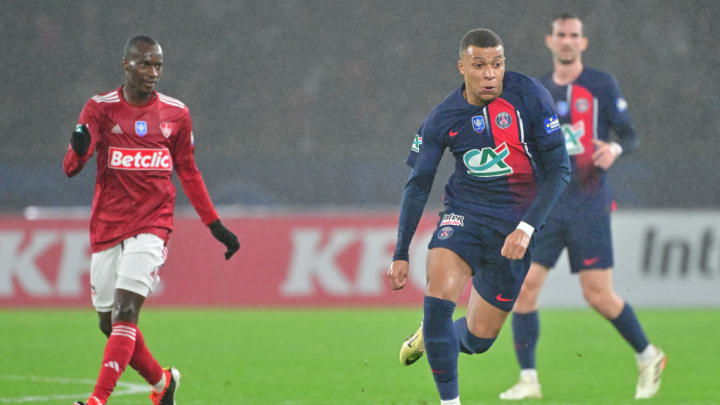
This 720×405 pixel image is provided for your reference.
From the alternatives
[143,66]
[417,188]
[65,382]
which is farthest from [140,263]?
[65,382]

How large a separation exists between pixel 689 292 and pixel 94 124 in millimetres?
8977

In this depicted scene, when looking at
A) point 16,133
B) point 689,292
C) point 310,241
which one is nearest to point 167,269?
point 310,241

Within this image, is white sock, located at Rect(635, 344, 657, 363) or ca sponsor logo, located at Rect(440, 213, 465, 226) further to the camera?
white sock, located at Rect(635, 344, 657, 363)

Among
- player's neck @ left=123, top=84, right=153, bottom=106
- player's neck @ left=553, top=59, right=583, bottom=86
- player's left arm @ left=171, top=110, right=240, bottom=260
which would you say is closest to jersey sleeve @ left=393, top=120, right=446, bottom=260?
player's left arm @ left=171, top=110, right=240, bottom=260

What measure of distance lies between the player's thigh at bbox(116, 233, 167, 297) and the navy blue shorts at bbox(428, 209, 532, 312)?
58.2 inches

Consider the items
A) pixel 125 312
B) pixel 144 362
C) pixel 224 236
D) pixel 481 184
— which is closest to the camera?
pixel 481 184

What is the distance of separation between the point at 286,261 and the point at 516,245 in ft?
26.4

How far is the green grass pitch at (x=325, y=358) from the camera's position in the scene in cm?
701

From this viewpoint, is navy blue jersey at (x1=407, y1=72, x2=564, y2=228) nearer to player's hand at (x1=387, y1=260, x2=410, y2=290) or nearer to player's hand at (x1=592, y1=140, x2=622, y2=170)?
player's hand at (x1=387, y1=260, x2=410, y2=290)

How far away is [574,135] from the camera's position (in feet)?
23.8

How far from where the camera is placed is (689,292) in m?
12.9

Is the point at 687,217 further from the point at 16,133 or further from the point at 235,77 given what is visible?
the point at 16,133

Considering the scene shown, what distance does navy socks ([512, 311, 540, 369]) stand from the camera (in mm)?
6977

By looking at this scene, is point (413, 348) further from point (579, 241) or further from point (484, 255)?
point (579, 241)
